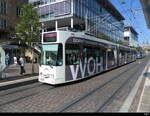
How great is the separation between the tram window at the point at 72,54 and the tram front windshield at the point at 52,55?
534 mm

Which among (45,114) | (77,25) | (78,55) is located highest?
(77,25)

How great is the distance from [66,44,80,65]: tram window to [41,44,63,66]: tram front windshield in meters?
0.53

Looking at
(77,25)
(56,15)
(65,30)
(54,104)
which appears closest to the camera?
(54,104)

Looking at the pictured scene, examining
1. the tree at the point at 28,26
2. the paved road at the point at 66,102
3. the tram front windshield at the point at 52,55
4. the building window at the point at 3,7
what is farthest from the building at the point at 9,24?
the paved road at the point at 66,102

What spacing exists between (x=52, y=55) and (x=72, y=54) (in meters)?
1.22

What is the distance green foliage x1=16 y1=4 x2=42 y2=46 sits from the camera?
46.0 ft

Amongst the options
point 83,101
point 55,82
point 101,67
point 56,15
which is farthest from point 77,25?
point 83,101

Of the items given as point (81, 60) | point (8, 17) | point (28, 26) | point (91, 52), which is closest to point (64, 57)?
point (81, 60)

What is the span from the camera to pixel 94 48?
1364cm

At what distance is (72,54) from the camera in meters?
10.5

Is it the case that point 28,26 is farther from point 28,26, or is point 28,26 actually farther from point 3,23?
point 3,23

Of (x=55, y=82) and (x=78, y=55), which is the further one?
Result: (x=78, y=55)

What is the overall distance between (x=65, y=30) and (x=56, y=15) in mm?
26073

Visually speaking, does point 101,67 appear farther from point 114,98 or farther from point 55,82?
point 114,98
